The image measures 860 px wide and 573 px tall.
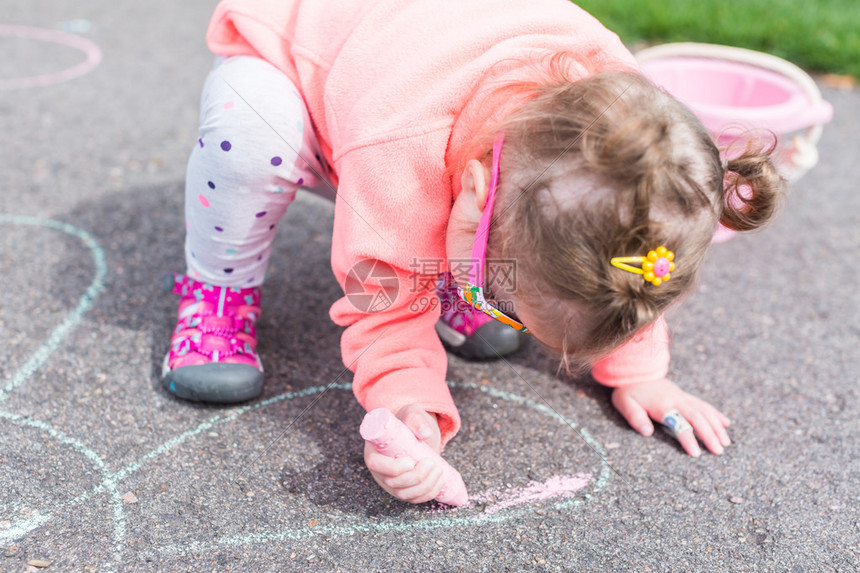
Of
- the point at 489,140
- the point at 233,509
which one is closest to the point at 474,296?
the point at 489,140

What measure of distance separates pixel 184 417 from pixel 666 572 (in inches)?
26.4

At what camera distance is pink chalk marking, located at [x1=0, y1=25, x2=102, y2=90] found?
1988mm

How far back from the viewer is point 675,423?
1074mm

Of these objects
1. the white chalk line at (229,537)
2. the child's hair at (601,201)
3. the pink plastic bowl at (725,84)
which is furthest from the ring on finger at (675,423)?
the pink plastic bowl at (725,84)

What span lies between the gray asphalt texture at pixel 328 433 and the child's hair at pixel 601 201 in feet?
0.92

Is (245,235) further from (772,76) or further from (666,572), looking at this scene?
(772,76)

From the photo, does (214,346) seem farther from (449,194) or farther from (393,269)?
(449,194)

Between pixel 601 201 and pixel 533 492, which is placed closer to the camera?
pixel 601 201

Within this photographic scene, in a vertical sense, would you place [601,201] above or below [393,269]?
above

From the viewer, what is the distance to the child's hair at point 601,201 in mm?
714

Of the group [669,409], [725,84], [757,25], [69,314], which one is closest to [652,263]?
[669,409]

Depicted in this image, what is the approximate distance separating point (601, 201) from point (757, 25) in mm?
2182

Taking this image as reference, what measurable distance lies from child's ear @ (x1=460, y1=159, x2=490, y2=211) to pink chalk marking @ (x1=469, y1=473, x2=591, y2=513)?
0.39 metres

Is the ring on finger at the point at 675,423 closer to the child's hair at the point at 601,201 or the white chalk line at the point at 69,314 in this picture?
the child's hair at the point at 601,201
